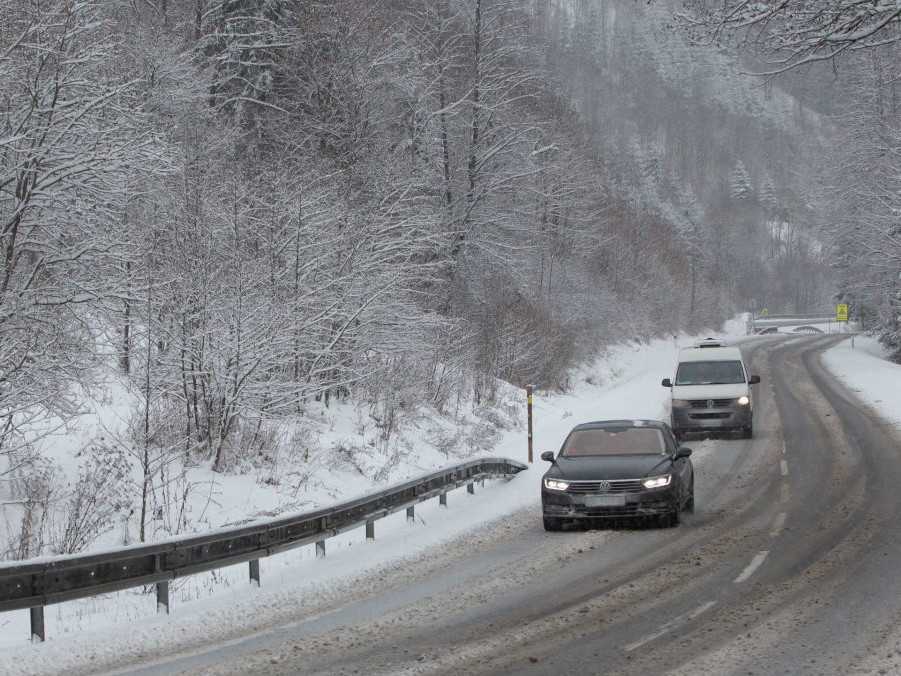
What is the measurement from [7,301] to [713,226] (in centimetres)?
12950

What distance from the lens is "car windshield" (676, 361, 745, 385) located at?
24.9 metres

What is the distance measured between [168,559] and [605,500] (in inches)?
229

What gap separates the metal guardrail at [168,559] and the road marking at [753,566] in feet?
15.2

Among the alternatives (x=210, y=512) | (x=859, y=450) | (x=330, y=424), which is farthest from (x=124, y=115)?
(x=859, y=450)

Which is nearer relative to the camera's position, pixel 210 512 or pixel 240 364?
pixel 210 512

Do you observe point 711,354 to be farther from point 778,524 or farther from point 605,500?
point 605,500

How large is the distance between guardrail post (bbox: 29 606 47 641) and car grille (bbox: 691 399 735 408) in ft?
59.7

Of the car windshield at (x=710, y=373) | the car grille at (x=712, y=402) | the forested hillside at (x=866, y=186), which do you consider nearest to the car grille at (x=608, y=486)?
the forested hillside at (x=866, y=186)

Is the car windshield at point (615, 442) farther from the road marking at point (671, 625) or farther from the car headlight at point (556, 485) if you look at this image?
the road marking at point (671, 625)

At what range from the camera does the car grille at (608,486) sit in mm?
12867

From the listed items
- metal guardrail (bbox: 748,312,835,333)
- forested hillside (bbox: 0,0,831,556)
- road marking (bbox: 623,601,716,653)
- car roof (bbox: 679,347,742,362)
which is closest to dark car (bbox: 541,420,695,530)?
road marking (bbox: 623,601,716,653)

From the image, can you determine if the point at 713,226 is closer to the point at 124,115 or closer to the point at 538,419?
the point at 538,419

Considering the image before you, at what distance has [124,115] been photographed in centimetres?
1442

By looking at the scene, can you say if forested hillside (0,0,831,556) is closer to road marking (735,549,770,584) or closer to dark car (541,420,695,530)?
dark car (541,420,695,530)
